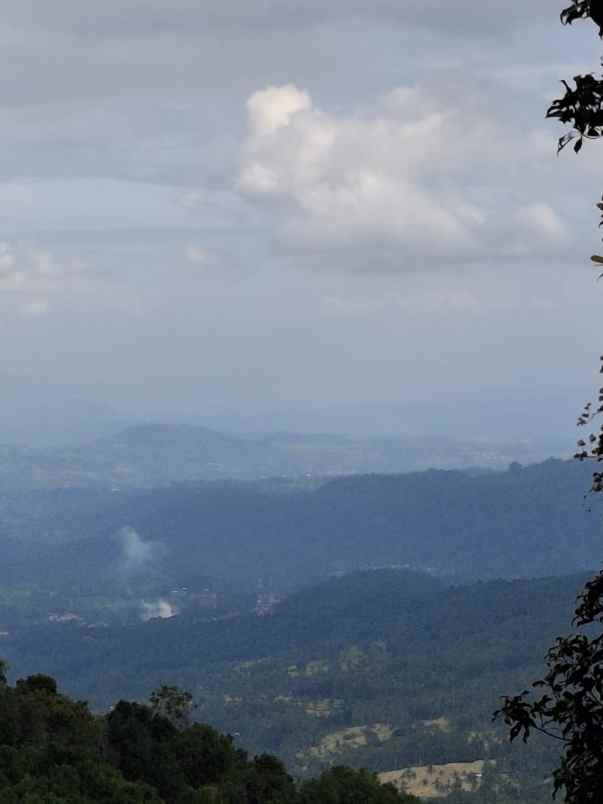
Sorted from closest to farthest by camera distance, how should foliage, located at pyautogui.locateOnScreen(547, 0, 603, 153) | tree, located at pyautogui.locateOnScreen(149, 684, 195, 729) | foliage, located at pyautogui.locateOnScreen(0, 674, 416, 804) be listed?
1. foliage, located at pyautogui.locateOnScreen(547, 0, 603, 153)
2. foliage, located at pyautogui.locateOnScreen(0, 674, 416, 804)
3. tree, located at pyautogui.locateOnScreen(149, 684, 195, 729)

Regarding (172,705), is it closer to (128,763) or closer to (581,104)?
(128,763)

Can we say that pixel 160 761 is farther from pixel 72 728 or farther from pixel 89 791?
pixel 89 791

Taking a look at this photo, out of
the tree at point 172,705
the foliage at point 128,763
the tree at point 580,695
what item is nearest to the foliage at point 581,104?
the tree at point 580,695

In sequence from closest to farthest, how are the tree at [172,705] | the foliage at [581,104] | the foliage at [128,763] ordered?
the foliage at [581,104], the foliage at [128,763], the tree at [172,705]

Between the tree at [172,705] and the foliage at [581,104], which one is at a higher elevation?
the foliage at [581,104]

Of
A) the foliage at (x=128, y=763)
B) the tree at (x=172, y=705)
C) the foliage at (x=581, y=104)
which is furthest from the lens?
the tree at (x=172, y=705)

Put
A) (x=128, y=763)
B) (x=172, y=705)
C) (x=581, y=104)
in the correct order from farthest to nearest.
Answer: (x=172, y=705)
(x=128, y=763)
(x=581, y=104)

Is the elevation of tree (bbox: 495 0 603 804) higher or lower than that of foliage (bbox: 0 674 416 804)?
higher

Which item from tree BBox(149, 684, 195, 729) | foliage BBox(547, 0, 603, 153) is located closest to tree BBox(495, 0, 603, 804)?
foliage BBox(547, 0, 603, 153)

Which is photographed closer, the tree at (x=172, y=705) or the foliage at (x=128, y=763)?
the foliage at (x=128, y=763)

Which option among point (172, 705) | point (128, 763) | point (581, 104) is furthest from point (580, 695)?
point (172, 705)

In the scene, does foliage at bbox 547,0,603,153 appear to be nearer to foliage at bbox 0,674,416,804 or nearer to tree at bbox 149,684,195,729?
foliage at bbox 0,674,416,804

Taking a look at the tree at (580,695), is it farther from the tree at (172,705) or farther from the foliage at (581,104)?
the tree at (172,705)

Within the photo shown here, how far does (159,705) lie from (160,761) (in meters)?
18.0
